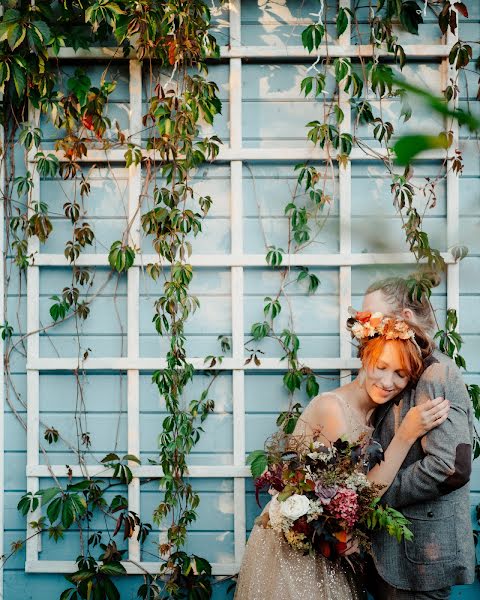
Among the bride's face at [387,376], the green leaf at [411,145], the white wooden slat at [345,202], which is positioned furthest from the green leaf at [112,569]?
the green leaf at [411,145]

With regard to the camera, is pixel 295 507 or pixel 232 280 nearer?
pixel 295 507

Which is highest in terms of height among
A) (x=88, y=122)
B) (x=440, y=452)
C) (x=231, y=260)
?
(x=88, y=122)

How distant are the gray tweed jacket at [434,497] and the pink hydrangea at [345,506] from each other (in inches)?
6.9

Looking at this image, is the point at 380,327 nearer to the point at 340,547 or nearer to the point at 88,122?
the point at 340,547

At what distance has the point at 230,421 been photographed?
309cm

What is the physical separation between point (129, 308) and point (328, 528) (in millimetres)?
1267

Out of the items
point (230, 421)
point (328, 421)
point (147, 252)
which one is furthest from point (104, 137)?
point (328, 421)

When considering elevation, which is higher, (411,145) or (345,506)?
(411,145)

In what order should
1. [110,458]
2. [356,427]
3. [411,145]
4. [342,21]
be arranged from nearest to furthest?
[411,145]
[356,427]
[342,21]
[110,458]

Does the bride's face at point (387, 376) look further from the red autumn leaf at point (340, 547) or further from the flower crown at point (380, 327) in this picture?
the red autumn leaf at point (340, 547)

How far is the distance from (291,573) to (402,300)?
959mm

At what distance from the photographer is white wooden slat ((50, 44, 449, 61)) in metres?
2.99

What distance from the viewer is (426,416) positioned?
2.25 metres

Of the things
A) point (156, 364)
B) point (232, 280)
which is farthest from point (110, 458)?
point (232, 280)
